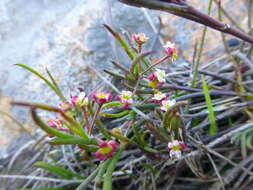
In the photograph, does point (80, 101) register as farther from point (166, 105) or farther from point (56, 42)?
point (56, 42)

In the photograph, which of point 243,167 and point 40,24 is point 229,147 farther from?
point 40,24

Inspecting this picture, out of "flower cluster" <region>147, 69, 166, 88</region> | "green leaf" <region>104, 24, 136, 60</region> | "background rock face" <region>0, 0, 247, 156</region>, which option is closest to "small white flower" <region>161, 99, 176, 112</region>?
"flower cluster" <region>147, 69, 166, 88</region>

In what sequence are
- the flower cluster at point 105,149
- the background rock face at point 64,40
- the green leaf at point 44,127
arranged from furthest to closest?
the background rock face at point 64,40, the flower cluster at point 105,149, the green leaf at point 44,127

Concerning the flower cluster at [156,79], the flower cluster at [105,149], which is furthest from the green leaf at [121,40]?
the flower cluster at [105,149]

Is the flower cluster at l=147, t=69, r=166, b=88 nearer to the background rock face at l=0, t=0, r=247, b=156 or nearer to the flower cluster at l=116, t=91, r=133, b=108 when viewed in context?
the flower cluster at l=116, t=91, r=133, b=108

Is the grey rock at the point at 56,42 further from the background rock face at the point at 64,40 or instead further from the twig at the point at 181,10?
the twig at the point at 181,10

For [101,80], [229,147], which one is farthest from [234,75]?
[101,80]

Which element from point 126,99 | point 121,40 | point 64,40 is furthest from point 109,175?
point 64,40

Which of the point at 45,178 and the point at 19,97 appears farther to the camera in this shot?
the point at 19,97
